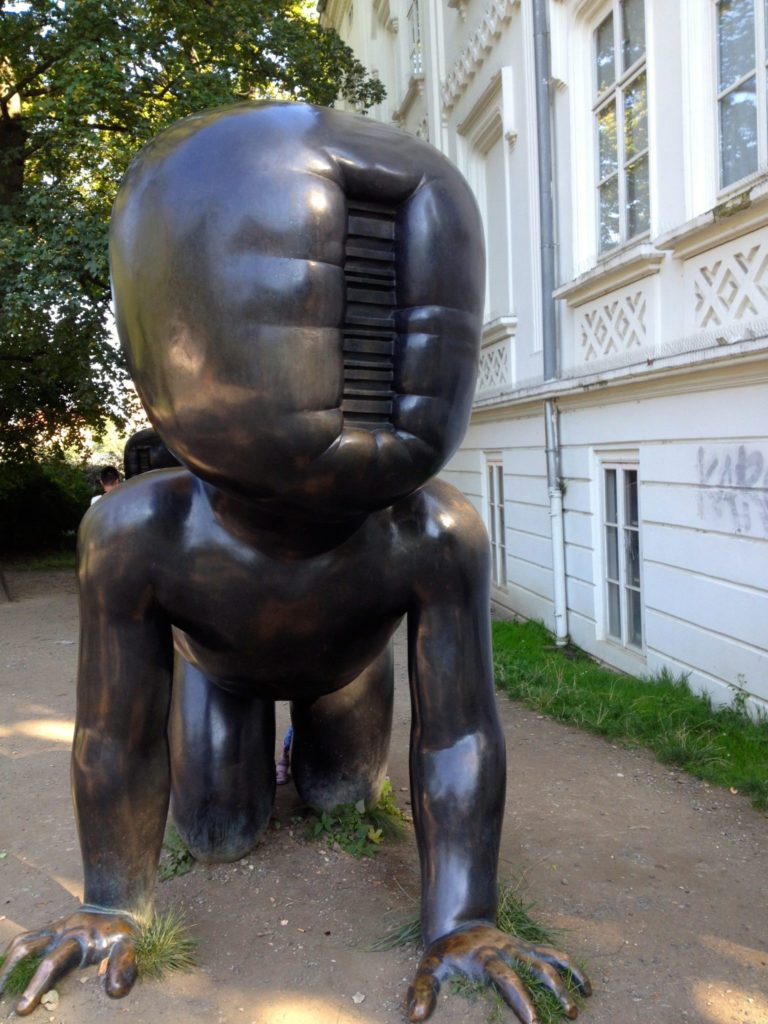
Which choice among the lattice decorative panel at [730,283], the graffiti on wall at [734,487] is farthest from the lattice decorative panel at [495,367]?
the graffiti on wall at [734,487]

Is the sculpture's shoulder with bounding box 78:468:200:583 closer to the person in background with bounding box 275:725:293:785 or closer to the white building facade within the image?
the person in background with bounding box 275:725:293:785

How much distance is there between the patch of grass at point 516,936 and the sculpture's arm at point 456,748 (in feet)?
0.15

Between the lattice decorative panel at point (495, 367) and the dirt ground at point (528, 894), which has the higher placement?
the lattice decorative panel at point (495, 367)

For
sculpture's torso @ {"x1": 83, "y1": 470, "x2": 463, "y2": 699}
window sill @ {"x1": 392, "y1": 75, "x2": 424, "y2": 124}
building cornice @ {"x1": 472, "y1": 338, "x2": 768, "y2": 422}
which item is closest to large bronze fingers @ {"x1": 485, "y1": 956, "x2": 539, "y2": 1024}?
sculpture's torso @ {"x1": 83, "y1": 470, "x2": 463, "y2": 699}

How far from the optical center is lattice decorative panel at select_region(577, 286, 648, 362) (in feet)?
18.4

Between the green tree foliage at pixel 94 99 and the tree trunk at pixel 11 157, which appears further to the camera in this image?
the tree trunk at pixel 11 157

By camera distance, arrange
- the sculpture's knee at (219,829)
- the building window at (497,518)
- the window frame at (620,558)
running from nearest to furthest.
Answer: the sculpture's knee at (219,829) → the window frame at (620,558) → the building window at (497,518)

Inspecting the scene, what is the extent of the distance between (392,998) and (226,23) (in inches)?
371

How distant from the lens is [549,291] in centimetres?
690

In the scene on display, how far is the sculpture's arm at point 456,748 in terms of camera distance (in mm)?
2037

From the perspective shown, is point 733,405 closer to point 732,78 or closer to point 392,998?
point 732,78

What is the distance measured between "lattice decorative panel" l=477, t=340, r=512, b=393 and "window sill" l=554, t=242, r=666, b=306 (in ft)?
5.35

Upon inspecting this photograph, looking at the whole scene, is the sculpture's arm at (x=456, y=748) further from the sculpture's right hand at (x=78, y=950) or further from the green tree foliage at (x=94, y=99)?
the green tree foliage at (x=94, y=99)


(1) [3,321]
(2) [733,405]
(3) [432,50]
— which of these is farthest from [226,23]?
(2) [733,405]
